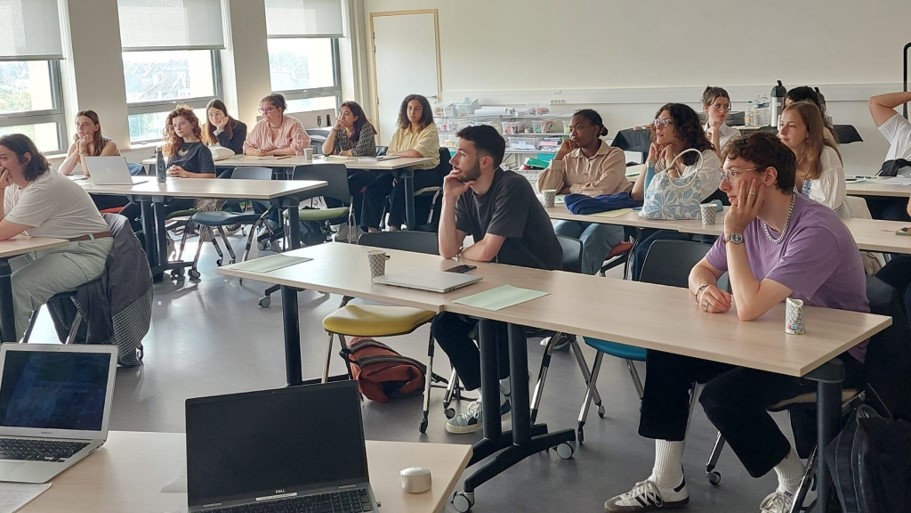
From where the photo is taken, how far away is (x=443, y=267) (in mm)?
3744

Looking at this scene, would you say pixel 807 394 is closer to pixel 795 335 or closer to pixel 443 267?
pixel 795 335

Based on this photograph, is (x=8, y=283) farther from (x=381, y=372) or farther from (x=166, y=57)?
(x=166, y=57)

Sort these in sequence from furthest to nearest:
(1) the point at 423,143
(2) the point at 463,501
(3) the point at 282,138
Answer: (3) the point at 282,138 < (1) the point at 423,143 < (2) the point at 463,501

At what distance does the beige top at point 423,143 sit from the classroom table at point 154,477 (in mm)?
5757

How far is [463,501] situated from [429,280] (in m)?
→ 0.77

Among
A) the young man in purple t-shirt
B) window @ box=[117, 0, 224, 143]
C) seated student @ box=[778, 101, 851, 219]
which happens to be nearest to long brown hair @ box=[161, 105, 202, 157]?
window @ box=[117, 0, 224, 143]

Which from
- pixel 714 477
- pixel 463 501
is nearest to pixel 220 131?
pixel 463 501

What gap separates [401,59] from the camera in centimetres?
1127

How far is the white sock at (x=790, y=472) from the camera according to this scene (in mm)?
2982

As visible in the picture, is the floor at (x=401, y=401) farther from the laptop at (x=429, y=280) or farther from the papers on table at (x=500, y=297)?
the laptop at (x=429, y=280)

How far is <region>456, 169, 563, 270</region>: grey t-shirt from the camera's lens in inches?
150

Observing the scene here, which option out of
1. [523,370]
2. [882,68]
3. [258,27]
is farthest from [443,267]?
[258,27]

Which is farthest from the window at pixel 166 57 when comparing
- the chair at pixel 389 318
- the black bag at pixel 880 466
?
the black bag at pixel 880 466

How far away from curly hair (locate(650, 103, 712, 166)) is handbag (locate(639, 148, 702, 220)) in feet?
0.88
